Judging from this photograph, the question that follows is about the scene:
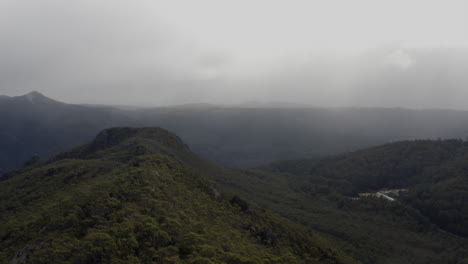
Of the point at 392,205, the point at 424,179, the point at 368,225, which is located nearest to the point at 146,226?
the point at 368,225

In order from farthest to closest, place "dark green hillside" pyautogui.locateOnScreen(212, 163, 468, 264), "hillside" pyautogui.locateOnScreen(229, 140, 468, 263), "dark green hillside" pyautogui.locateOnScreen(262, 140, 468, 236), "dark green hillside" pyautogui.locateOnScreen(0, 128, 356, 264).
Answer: "dark green hillside" pyautogui.locateOnScreen(262, 140, 468, 236) → "hillside" pyautogui.locateOnScreen(229, 140, 468, 263) → "dark green hillside" pyautogui.locateOnScreen(212, 163, 468, 264) → "dark green hillside" pyautogui.locateOnScreen(0, 128, 356, 264)

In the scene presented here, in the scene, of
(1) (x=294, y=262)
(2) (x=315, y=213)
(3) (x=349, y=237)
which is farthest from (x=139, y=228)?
(2) (x=315, y=213)

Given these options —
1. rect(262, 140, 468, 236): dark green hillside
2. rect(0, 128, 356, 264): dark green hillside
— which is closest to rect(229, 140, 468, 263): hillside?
rect(262, 140, 468, 236): dark green hillside

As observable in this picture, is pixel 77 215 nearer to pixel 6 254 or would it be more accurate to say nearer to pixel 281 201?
pixel 6 254

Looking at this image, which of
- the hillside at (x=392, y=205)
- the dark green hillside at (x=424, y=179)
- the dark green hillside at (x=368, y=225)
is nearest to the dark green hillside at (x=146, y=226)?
the dark green hillside at (x=368, y=225)

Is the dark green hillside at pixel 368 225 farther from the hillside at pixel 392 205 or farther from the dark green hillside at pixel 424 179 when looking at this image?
the dark green hillside at pixel 424 179

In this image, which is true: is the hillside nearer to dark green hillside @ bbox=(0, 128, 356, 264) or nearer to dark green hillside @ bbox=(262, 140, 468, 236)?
dark green hillside @ bbox=(262, 140, 468, 236)

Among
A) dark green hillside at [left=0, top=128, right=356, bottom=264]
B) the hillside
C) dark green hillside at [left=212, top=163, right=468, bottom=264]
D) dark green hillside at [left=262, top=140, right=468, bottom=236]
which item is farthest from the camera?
dark green hillside at [left=262, top=140, right=468, bottom=236]

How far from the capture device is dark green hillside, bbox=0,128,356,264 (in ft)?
76.9

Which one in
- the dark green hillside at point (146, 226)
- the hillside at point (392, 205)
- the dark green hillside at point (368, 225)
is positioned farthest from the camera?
the hillside at point (392, 205)

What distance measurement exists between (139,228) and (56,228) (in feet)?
29.2

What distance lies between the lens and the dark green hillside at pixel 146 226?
923 inches

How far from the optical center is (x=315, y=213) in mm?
111625

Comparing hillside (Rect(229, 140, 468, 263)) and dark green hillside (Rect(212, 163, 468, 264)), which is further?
hillside (Rect(229, 140, 468, 263))
